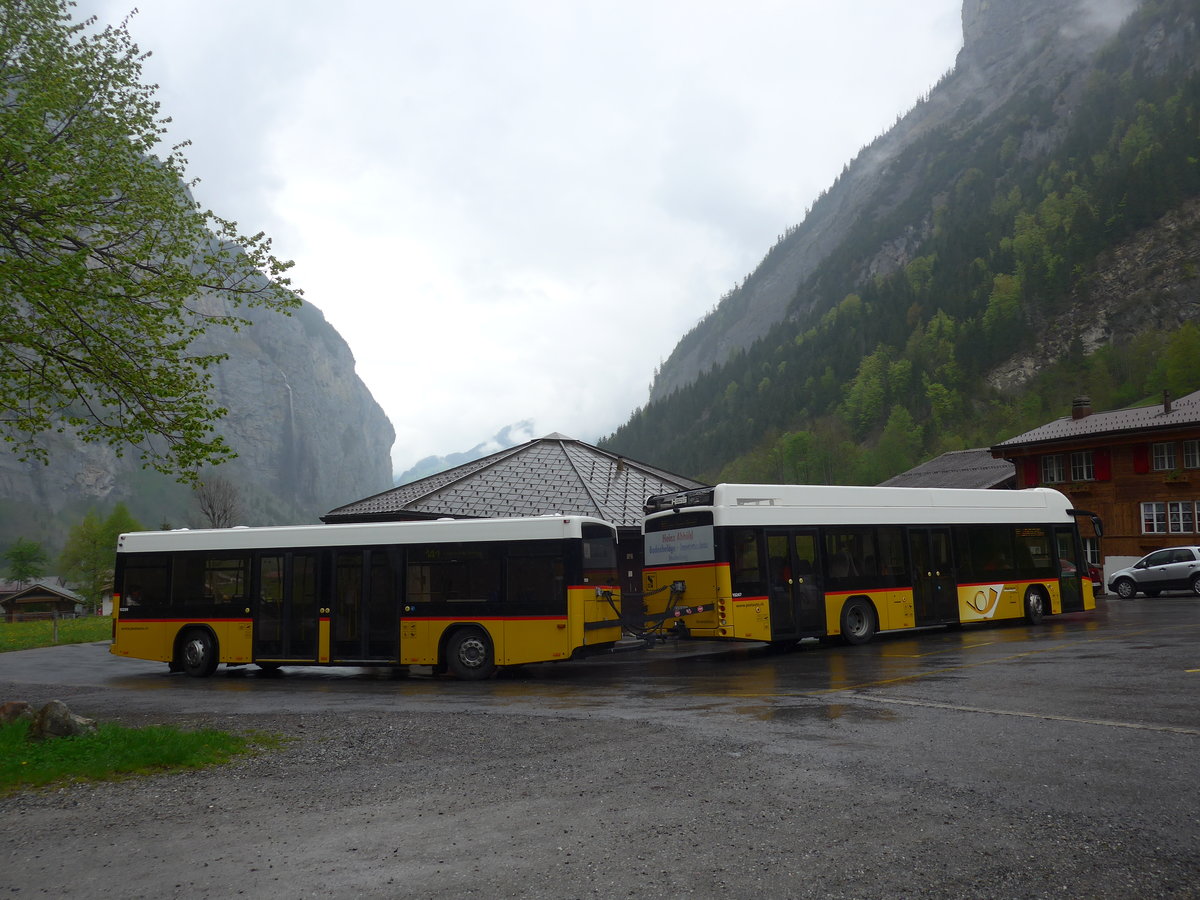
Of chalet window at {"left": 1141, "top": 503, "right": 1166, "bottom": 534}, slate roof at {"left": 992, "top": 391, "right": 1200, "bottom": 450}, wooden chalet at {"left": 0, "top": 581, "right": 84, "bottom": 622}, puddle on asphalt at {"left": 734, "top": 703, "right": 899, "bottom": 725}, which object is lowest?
wooden chalet at {"left": 0, "top": 581, "right": 84, "bottom": 622}

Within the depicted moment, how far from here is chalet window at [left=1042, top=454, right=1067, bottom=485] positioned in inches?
1928

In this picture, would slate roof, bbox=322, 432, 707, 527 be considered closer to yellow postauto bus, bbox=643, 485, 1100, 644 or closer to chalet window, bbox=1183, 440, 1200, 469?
yellow postauto bus, bbox=643, 485, 1100, 644

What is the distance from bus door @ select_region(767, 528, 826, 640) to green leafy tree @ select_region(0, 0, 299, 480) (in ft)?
34.4

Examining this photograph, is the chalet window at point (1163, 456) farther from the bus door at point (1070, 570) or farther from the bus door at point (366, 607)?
the bus door at point (366, 607)

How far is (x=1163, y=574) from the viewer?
3316cm

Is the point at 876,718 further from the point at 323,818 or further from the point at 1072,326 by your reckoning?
the point at 1072,326

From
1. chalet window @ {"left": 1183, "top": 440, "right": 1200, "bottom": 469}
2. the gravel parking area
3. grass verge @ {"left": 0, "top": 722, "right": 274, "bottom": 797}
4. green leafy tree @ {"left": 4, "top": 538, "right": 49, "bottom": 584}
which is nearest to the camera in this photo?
the gravel parking area

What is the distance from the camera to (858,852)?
199 inches

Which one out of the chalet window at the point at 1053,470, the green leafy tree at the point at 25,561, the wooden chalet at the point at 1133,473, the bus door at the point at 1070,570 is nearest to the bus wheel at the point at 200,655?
the bus door at the point at 1070,570

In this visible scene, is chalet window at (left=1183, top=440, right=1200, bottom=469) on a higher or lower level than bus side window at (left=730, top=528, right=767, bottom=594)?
higher

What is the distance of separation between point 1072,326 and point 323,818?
12732 cm

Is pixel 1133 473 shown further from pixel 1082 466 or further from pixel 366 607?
pixel 366 607

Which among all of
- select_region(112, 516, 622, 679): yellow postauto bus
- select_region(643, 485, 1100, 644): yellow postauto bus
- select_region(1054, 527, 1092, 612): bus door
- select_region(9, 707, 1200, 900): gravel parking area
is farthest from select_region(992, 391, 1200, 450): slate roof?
select_region(9, 707, 1200, 900): gravel parking area

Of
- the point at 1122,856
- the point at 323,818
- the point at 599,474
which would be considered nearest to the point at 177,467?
the point at 323,818
